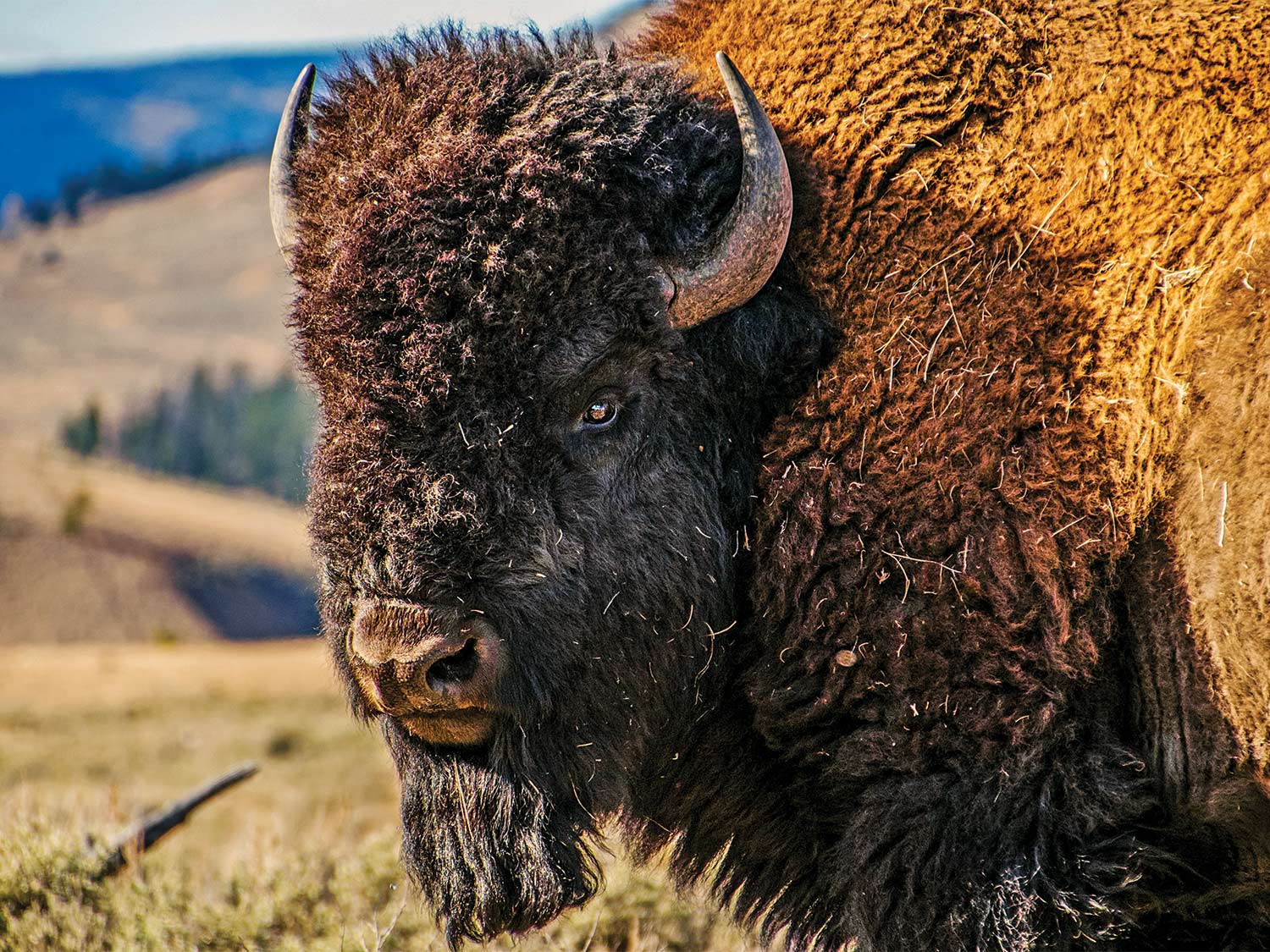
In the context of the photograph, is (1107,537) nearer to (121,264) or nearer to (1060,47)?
(1060,47)

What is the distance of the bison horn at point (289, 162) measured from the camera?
300 cm

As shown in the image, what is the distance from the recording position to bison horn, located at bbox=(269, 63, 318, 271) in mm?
3000

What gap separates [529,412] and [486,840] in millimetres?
1124

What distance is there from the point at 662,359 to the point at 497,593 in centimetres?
72

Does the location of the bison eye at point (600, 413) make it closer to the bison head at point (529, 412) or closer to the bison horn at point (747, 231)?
the bison head at point (529, 412)

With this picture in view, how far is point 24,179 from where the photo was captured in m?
196

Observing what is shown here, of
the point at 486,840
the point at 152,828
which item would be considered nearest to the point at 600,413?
the point at 486,840

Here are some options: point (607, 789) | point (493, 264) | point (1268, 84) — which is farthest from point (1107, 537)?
point (493, 264)

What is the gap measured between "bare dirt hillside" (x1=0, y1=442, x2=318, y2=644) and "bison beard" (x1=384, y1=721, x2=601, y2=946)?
53.5m

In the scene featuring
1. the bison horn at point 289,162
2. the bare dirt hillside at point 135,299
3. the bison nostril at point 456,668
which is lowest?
the bare dirt hillside at point 135,299

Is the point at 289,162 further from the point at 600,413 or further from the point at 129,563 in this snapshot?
the point at 129,563

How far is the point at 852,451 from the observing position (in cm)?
281

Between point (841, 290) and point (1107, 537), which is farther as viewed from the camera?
point (841, 290)

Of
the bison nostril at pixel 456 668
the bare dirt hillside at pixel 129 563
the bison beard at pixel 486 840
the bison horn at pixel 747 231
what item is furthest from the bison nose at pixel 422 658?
the bare dirt hillside at pixel 129 563
